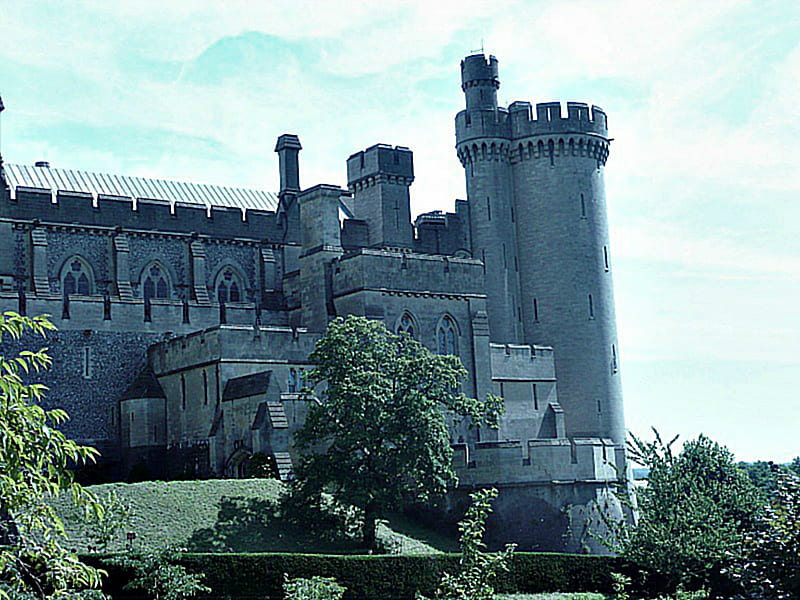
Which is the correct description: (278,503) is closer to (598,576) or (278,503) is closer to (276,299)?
(598,576)

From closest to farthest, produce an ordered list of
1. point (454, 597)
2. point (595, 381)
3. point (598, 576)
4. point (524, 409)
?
point (454, 597) < point (598, 576) < point (524, 409) < point (595, 381)

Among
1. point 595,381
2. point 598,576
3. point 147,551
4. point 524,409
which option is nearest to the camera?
point 147,551

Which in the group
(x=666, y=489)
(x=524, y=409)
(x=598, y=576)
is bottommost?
(x=598, y=576)

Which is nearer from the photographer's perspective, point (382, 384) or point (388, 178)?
point (382, 384)

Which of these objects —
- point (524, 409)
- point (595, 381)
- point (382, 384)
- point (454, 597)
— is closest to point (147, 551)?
point (454, 597)

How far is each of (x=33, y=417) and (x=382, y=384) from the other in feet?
76.5

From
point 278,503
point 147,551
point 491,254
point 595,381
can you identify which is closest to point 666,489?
point 278,503

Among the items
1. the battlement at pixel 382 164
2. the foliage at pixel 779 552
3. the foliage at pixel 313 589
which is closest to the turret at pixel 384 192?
the battlement at pixel 382 164

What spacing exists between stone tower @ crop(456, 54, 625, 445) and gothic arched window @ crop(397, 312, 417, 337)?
8.79 metres

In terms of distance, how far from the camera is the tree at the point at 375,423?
33.5 metres

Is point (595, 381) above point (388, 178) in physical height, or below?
below

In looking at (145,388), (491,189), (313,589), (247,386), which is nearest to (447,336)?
(247,386)

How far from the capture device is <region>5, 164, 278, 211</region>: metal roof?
2025 inches

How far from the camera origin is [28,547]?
11625 mm
